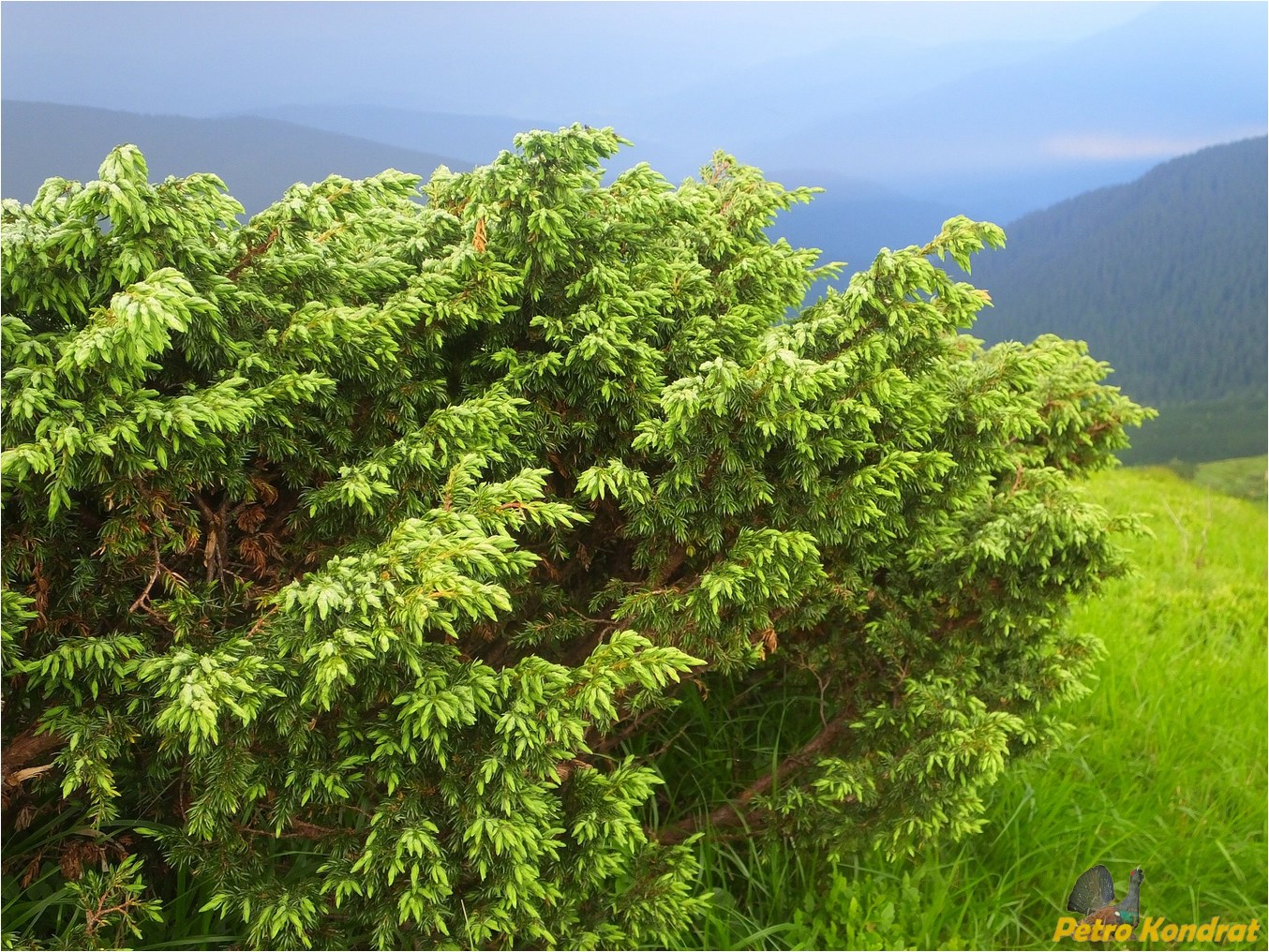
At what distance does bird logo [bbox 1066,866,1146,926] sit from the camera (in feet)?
11.9

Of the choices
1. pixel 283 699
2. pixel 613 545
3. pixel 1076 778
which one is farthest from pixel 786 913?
pixel 283 699

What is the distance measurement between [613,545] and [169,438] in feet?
4.69

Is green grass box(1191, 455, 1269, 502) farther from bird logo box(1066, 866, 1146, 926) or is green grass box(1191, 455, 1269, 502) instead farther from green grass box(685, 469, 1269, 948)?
bird logo box(1066, 866, 1146, 926)

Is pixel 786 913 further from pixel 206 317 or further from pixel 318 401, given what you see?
pixel 206 317

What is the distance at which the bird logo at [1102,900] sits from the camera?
3625mm

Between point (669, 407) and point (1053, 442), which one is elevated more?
point (669, 407)

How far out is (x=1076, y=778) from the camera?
4.46 meters

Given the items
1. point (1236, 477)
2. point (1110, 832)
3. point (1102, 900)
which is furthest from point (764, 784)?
point (1236, 477)

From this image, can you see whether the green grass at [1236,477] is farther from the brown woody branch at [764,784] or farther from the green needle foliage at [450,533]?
the green needle foliage at [450,533]

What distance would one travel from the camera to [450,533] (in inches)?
86.7

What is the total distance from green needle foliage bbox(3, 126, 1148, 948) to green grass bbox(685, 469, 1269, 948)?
11.8 inches

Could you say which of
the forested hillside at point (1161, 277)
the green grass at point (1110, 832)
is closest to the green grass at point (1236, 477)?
the green grass at point (1110, 832)

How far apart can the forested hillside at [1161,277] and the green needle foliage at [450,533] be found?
15.3 meters

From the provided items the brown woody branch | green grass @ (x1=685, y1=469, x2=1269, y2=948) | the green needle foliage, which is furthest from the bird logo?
the brown woody branch
